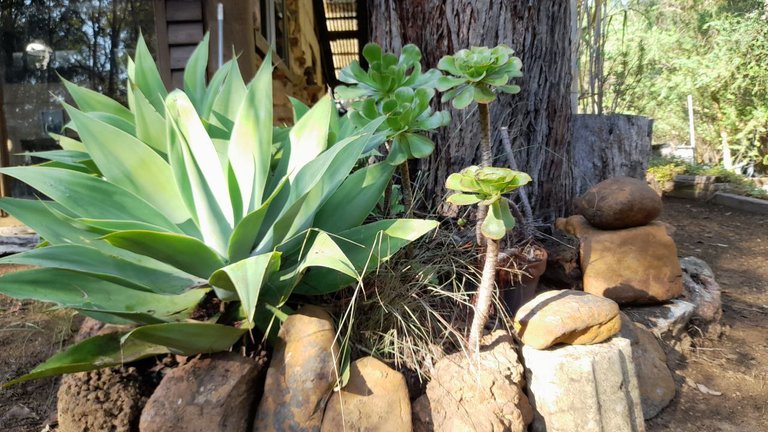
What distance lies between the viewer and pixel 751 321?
3.04 meters

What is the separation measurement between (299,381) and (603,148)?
268 cm

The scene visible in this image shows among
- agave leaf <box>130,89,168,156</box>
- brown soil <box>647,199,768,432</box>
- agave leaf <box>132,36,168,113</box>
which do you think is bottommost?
brown soil <box>647,199,768,432</box>

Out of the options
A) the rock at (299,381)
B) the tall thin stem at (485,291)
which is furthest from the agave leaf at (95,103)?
the tall thin stem at (485,291)

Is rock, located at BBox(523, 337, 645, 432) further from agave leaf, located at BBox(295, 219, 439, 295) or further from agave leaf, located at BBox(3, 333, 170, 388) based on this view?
agave leaf, located at BBox(3, 333, 170, 388)

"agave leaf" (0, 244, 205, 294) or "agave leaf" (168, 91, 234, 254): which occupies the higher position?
"agave leaf" (168, 91, 234, 254)

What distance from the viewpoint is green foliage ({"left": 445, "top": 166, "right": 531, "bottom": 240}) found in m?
1.47

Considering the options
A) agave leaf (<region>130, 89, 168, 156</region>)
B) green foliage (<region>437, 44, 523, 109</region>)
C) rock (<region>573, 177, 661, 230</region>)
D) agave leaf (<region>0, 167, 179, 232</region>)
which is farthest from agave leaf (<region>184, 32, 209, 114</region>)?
rock (<region>573, 177, 661, 230</region>)

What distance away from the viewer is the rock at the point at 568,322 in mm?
1766

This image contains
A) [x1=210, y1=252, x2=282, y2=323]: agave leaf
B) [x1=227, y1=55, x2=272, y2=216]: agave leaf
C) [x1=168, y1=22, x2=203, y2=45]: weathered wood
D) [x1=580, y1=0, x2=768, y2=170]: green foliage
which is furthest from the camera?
[x1=580, y1=0, x2=768, y2=170]: green foliage

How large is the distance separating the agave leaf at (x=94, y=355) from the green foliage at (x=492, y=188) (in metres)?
0.95

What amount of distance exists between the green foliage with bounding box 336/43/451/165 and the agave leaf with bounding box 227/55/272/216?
14.0 inches

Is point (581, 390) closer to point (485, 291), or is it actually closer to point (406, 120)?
point (485, 291)

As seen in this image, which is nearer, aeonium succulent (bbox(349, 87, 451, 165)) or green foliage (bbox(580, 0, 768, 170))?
aeonium succulent (bbox(349, 87, 451, 165))

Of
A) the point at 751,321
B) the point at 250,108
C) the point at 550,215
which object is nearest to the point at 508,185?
the point at 250,108
